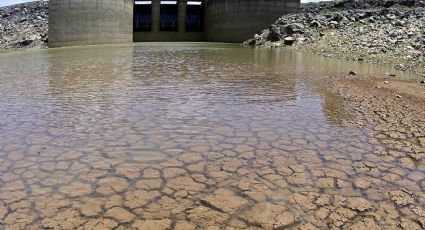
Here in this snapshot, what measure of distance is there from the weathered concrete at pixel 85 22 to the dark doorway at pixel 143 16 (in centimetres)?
727

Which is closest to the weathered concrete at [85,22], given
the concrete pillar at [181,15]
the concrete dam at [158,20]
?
the concrete dam at [158,20]

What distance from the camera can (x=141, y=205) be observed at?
4.90 metres

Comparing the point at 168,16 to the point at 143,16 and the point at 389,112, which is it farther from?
the point at 389,112

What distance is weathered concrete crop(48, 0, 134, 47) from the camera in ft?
127

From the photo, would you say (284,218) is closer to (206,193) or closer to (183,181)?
(206,193)

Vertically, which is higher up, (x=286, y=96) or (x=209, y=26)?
(x=209, y=26)

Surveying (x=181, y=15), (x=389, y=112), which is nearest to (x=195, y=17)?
(x=181, y=15)

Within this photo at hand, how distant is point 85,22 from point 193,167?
3787cm

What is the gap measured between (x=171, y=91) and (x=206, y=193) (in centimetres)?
754

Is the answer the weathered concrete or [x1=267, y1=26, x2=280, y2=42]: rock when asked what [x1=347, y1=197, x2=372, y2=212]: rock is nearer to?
[x1=267, y1=26, x2=280, y2=42]: rock

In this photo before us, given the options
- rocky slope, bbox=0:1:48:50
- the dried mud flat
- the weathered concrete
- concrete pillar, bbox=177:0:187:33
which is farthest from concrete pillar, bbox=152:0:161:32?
the dried mud flat

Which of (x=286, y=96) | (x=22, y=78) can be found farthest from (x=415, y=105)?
(x=22, y=78)

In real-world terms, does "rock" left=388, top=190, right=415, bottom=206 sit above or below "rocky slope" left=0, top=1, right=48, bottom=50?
below

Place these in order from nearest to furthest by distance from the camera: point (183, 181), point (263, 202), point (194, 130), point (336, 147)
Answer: point (263, 202) → point (183, 181) → point (336, 147) → point (194, 130)
